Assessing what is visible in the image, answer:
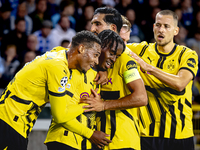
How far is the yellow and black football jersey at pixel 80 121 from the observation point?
272 centimetres

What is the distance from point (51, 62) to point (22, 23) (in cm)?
442

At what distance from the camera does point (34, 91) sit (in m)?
2.71

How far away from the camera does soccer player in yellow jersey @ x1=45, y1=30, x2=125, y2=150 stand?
8.92 feet

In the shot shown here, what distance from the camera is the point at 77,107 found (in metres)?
2.72

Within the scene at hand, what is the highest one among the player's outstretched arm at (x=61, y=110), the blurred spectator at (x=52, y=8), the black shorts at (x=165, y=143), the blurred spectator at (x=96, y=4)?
the blurred spectator at (x=96, y=4)

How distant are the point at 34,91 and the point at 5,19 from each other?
15.5 feet

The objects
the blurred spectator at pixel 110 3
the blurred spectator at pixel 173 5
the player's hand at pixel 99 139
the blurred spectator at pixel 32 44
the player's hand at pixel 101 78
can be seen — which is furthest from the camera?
the blurred spectator at pixel 173 5

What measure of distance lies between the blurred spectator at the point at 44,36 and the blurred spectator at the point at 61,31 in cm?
12

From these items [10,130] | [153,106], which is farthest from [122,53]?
[10,130]

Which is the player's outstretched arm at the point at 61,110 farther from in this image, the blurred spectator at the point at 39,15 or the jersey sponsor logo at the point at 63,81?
the blurred spectator at the point at 39,15

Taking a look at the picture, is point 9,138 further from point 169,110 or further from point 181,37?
point 181,37

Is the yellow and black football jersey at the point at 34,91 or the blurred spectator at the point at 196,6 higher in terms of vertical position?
the blurred spectator at the point at 196,6

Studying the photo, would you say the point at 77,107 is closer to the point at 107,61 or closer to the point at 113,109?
the point at 113,109

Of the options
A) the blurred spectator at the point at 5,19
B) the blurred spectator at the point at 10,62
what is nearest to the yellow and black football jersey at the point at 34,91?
the blurred spectator at the point at 10,62
